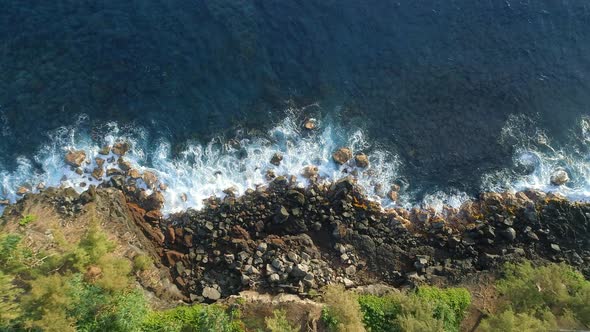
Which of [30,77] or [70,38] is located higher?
[70,38]

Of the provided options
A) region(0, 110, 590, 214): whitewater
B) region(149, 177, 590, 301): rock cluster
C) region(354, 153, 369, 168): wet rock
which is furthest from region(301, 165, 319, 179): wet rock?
region(354, 153, 369, 168): wet rock

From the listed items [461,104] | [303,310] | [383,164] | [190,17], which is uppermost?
[461,104]

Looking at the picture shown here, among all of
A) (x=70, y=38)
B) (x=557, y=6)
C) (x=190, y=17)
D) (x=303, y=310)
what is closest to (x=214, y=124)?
(x=190, y=17)

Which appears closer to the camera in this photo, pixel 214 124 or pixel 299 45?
pixel 214 124

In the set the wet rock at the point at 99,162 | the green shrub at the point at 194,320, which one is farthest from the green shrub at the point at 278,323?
the wet rock at the point at 99,162

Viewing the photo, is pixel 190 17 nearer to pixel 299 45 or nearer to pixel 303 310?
pixel 299 45

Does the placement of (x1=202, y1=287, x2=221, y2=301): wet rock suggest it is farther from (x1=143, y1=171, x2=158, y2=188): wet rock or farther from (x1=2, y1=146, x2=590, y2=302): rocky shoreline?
(x1=143, y1=171, x2=158, y2=188): wet rock

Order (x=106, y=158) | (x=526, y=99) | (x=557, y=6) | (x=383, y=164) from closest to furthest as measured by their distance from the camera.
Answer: (x=106, y=158) < (x=383, y=164) < (x=526, y=99) < (x=557, y=6)
